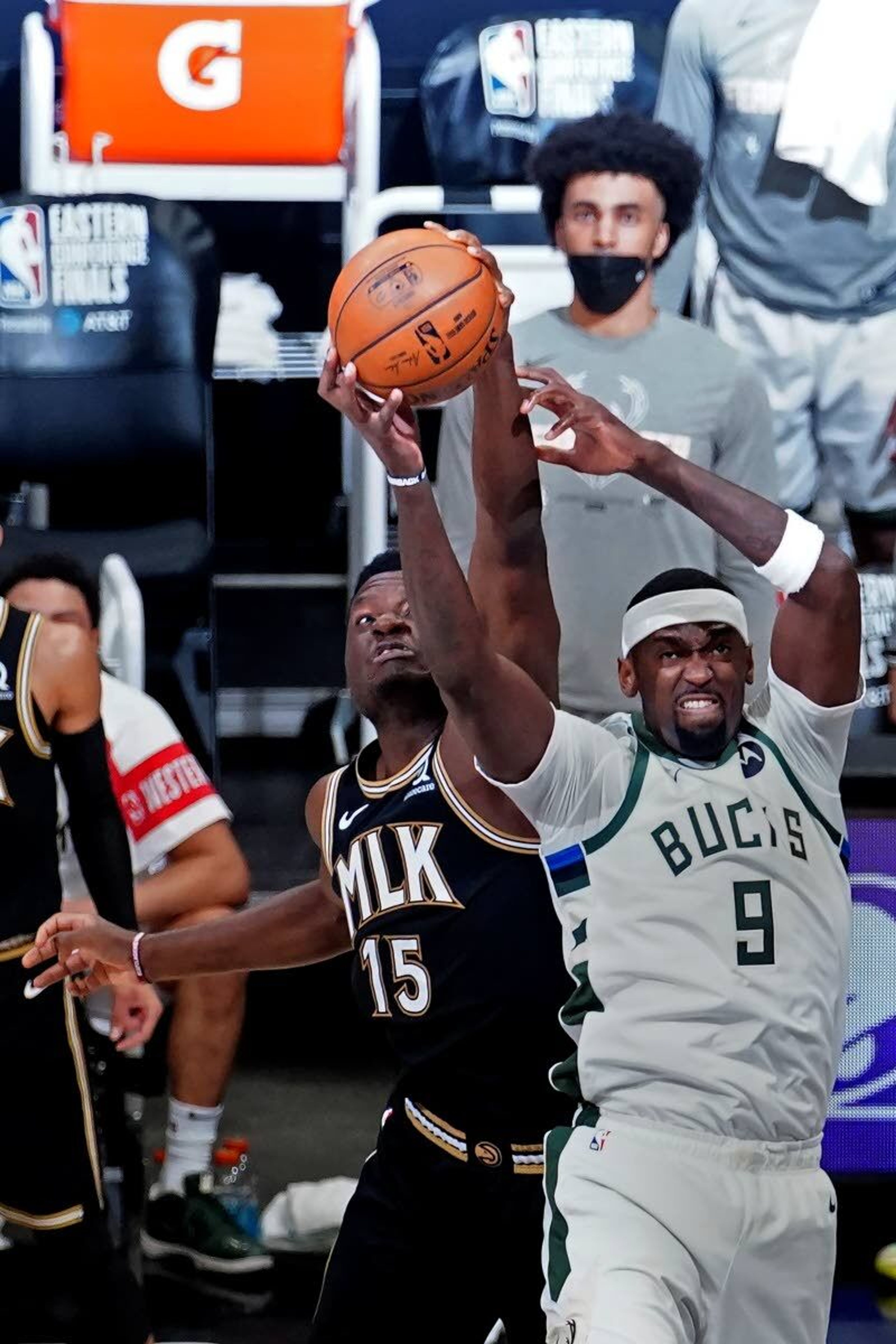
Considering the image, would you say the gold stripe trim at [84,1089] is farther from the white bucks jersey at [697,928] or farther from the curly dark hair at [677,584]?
the curly dark hair at [677,584]

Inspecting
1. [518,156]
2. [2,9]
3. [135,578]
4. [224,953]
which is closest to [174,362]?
[135,578]

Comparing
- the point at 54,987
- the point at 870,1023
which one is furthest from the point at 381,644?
the point at 870,1023

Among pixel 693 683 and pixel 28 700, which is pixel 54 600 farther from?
pixel 693 683

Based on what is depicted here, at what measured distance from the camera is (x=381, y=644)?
3.26m

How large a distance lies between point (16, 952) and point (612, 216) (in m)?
2.08

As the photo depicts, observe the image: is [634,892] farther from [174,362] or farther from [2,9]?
[2,9]

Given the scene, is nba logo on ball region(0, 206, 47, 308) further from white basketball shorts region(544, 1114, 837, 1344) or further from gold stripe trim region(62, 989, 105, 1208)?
white basketball shorts region(544, 1114, 837, 1344)

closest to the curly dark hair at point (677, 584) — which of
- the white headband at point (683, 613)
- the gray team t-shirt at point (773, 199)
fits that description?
the white headband at point (683, 613)

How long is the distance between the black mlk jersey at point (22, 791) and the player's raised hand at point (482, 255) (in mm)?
1061

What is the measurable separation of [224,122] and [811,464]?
5.89 feet

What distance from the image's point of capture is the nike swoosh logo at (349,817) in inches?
126

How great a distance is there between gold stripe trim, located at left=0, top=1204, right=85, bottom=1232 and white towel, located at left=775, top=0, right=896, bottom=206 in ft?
10.8

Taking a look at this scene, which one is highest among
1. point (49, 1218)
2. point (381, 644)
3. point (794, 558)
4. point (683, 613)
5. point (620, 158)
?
point (620, 158)

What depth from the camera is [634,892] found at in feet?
9.57
